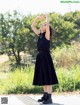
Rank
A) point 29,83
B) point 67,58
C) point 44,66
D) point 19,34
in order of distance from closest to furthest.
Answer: point 44,66
point 29,83
point 67,58
point 19,34

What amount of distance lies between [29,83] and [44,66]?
2943 millimetres

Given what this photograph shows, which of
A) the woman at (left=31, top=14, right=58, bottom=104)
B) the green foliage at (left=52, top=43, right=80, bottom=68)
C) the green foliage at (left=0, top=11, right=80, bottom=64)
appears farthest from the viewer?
the green foliage at (left=0, top=11, right=80, bottom=64)

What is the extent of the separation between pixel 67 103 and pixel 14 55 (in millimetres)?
13215

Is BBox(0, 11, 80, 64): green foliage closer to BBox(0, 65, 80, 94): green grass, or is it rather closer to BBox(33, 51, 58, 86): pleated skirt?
BBox(0, 65, 80, 94): green grass

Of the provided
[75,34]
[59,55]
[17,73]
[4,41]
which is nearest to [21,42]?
[4,41]

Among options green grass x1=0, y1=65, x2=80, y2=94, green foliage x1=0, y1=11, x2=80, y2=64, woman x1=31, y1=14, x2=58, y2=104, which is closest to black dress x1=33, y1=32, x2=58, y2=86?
woman x1=31, y1=14, x2=58, y2=104

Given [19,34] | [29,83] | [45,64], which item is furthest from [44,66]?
[19,34]

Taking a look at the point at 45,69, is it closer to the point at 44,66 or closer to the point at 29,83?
the point at 44,66

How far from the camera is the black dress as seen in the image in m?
6.49

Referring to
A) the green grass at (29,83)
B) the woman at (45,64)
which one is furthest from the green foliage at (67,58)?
the woman at (45,64)

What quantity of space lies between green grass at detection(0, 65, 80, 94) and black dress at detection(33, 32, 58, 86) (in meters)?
2.62

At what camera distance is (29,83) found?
9438mm

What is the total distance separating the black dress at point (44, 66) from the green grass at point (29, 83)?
8.58 ft

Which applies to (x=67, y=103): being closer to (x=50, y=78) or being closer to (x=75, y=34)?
(x=50, y=78)
